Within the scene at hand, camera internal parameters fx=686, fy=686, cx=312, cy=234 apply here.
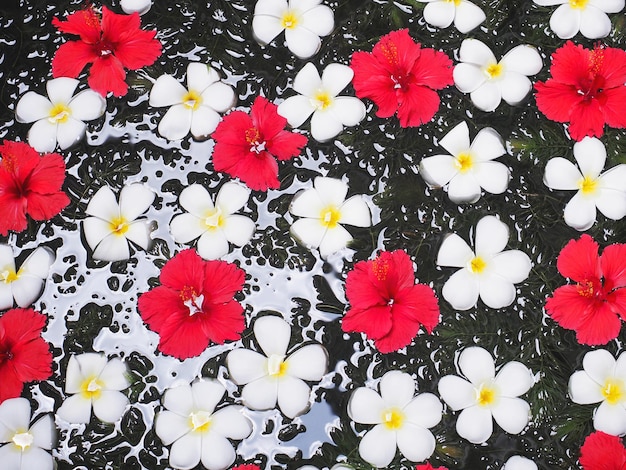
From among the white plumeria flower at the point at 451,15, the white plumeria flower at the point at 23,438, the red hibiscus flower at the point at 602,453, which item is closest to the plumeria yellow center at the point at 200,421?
the white plumeria flower at the point at 23,438

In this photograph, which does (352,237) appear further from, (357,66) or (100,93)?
(100,93)

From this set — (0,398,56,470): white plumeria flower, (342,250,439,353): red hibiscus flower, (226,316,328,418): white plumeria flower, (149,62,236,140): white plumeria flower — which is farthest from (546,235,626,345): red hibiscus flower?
(0,398,56,470): white plumeria flower

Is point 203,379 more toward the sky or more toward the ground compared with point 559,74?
more toward the ground

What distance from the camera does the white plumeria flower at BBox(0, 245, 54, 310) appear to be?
60 cm

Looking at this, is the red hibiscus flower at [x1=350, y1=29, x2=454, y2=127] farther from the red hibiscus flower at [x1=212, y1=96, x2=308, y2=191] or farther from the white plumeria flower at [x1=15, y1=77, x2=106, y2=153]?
the white plumeria flower at [x1=15, y1=77, x2=106, y2=153]

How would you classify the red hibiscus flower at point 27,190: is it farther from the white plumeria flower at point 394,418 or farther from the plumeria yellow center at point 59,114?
the white plumeria flower at point 394,418

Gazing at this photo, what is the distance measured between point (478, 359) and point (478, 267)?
0.08 m

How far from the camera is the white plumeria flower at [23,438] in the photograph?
0.57 metres

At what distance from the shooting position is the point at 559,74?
0.65 m

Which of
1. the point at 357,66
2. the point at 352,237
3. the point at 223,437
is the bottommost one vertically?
the point at 223,437

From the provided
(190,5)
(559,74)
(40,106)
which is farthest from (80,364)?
(559,74)

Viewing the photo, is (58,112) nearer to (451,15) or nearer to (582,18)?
(451,15)

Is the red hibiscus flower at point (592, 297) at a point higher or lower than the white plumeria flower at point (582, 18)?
lower

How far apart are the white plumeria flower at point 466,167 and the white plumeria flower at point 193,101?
196 mm
